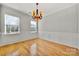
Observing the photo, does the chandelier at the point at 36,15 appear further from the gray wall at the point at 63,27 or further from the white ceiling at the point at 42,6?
the gray wall at the point at 63,27

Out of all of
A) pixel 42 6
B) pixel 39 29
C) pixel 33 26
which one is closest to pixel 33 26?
pixel 33 26

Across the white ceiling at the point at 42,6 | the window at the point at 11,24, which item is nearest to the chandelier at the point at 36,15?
the white ceiling at the point at 42,6

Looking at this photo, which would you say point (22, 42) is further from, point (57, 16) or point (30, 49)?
point (57, 16)

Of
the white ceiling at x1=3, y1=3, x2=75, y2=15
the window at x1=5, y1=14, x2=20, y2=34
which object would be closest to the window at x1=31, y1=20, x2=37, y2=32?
the white ceiling at x1=3, y1=3, x2=75, y2=15

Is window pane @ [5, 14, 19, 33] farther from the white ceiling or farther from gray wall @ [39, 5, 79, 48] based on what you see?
gray wall @ [39, 5, 79, 48]

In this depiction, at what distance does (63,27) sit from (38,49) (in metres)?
0.88

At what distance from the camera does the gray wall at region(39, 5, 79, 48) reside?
3164 mm

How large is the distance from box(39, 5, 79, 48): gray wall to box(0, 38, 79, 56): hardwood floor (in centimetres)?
15

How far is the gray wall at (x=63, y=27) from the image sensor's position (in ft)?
10.4

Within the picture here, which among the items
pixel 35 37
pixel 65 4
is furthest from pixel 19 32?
pixel 65 4

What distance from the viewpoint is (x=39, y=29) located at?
3.14 m

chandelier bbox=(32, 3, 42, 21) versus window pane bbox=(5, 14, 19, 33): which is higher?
chandelier bbox=(32, 3, 42, 21)

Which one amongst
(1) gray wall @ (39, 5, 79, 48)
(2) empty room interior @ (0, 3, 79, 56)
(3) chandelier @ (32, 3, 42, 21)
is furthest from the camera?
(1) gray wall @ (39, 5, 79, 48)

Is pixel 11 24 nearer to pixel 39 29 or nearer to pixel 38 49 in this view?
pixel 39 29
